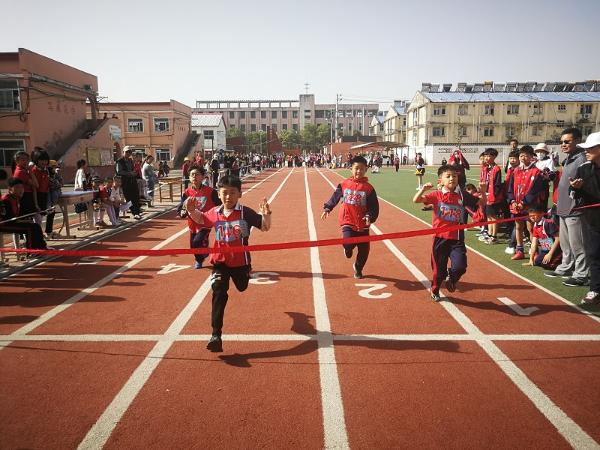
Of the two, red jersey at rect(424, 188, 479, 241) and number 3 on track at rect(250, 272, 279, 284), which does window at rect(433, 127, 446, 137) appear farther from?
red jersey at rect(424, 188, 479, 241)

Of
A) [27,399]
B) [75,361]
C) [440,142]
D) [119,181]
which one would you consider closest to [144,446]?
[27,399]

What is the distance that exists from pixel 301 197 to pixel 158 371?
1735cm

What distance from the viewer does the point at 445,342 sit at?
15.5ft

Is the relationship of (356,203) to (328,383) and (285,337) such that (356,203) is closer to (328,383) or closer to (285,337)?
(285,337)

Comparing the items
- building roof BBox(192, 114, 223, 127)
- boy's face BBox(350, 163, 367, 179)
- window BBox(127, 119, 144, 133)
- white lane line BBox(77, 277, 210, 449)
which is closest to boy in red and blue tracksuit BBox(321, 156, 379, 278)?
boy's face BBox(350, 163, 367, 179)

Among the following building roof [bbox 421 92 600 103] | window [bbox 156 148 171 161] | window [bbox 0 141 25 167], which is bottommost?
window [bbox 0 141 25 167]

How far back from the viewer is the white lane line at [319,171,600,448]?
3.09 m

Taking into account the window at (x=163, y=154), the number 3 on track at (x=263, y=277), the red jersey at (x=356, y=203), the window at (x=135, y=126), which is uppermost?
the window at (x=135, y=126)

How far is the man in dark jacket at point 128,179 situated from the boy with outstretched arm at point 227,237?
10.2 metres

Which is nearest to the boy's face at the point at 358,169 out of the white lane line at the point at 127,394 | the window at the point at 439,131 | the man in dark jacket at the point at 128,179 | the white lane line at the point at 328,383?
the white lane line at the point at 328,383

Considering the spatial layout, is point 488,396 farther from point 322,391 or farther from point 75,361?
point 75,361

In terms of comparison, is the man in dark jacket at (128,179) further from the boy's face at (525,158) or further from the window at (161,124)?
the window at (161,124)

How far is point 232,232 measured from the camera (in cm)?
466

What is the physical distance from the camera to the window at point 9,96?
26.6 m
